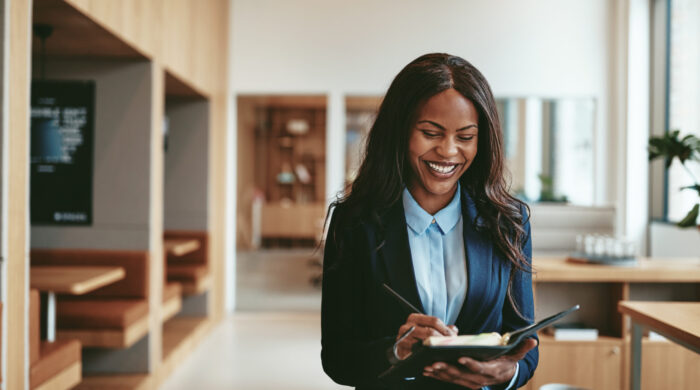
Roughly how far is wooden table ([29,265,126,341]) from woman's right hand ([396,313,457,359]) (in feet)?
7.55

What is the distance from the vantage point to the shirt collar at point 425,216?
129cm

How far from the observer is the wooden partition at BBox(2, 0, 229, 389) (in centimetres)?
223

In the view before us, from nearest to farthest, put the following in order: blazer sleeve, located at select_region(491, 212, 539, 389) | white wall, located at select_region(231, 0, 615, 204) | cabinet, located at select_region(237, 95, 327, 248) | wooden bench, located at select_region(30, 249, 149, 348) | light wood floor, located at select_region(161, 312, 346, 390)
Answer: blazer sleeve, located at select_region(491, 212, 539, 389)
wooden bench, located at select_region(30, 249, 149, 348)
light wood floor, located at select_region(161, 312, 346, 390)
white wall, located at select_region(231, 0, 615, 204)
cabinet, located at select_region(237, 95, 327, 248)

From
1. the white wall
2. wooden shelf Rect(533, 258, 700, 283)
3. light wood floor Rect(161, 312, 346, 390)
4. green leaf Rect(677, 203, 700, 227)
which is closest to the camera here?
green leaf Rect(677, 203, 700, 227)

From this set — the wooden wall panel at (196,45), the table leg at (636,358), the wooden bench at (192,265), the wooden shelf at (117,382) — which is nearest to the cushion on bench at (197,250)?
the wooden bench at (192,265)

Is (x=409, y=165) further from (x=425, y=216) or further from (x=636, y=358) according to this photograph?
(x=636, y=358)

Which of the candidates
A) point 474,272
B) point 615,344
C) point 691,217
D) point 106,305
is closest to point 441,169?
point 474,272

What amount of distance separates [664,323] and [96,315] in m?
3.12

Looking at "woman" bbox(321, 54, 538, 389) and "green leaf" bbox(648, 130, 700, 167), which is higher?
"green leaf" bbox(648, 130, 700, 167)

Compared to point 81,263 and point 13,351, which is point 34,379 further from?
point 81,263

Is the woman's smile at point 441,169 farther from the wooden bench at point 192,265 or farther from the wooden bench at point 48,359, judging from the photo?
the wooden bench at point 192,265

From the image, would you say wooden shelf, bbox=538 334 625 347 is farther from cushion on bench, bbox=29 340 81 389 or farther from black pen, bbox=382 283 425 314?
cushion on bench, bbox=29 340 81 389

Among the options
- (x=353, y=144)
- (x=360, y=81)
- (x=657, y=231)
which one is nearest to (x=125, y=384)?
(x=360, y=81)

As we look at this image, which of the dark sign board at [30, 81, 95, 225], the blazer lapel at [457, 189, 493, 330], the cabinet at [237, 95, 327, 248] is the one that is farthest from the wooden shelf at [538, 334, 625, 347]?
the cabinet at [237, 95, 327, 248]
